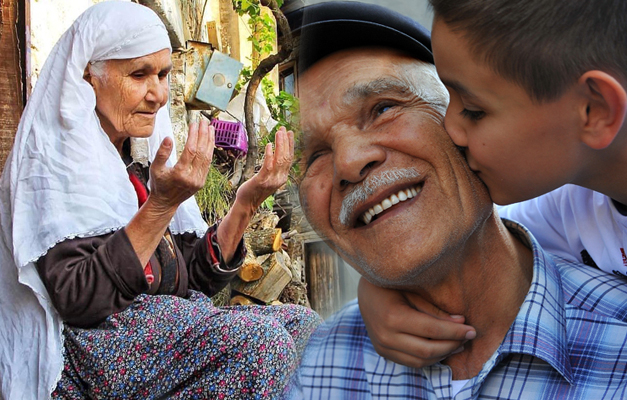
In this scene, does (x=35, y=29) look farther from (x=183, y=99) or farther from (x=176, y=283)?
(x=183, y=99)

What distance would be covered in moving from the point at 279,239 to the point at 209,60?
185 centimetres

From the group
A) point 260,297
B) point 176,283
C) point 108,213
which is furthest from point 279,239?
point 108,213

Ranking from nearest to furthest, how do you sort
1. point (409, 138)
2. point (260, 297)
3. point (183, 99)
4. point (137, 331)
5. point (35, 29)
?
point (409, 138), point (137, 331), point (35, 29), point (260, 297), point (183, 99)

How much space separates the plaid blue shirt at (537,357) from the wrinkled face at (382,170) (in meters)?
0.18

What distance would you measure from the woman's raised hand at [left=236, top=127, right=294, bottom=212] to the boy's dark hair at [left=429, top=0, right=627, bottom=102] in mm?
1305

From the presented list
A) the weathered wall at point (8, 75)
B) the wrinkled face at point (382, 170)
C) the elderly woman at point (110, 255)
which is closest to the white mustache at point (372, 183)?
the wrinkled face at point (382, 170)

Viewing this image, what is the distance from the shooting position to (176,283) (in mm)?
2334

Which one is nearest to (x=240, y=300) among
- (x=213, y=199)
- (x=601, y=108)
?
(x=213, y=199)

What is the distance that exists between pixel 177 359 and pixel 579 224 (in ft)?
4.31

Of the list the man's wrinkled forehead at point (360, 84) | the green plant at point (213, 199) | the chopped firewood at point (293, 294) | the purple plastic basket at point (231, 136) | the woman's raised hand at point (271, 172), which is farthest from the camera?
the purple plastic basket at point (231, 136)

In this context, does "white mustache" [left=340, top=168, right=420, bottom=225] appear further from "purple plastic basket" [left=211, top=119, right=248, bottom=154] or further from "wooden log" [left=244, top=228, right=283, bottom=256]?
"purple plastic basket" [left=211, top=119, right=248, bottom=154]

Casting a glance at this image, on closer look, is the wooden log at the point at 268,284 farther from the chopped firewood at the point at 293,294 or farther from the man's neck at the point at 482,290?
the man's neck at the point at 482,290

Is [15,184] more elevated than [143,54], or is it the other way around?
[143,54]

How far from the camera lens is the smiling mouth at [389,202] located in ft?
3.31
